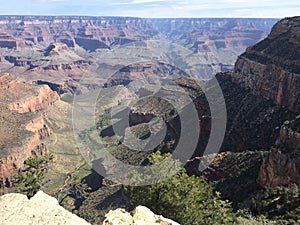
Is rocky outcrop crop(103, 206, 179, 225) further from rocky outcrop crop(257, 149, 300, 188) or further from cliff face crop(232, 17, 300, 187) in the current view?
cliff face crop(232, 17, 300, 187)

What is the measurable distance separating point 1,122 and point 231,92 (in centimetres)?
5885

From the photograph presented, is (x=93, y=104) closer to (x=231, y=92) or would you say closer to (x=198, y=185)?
(x=231, y=92)

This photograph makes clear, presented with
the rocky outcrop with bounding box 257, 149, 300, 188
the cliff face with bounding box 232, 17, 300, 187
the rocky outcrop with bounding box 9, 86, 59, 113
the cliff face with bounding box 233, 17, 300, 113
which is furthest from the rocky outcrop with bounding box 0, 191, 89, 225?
the rocky outcrop with bounding box 9, 86, 59, 113

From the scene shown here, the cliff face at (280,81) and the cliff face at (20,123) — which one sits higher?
the cliff face at (280,81)

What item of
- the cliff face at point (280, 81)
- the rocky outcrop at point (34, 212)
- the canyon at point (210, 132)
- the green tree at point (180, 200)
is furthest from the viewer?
the canyon at point (210, 132)

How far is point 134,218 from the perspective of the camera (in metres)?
21.5

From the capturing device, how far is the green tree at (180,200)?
90.3 feet

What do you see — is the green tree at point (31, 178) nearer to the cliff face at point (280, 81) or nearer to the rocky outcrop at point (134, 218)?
the rocky outcrop at point (134, 218)

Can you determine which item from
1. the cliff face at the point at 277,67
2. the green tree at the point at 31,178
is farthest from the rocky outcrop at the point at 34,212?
the cliff face at the point at 277,67

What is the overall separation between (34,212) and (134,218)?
18.3 ft

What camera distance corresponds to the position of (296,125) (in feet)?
148

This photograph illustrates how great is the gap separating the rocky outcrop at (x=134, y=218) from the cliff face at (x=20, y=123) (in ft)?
214

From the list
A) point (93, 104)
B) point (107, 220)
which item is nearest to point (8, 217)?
point (107, 220)

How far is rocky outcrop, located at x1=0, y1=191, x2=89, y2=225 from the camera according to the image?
65.1ft
